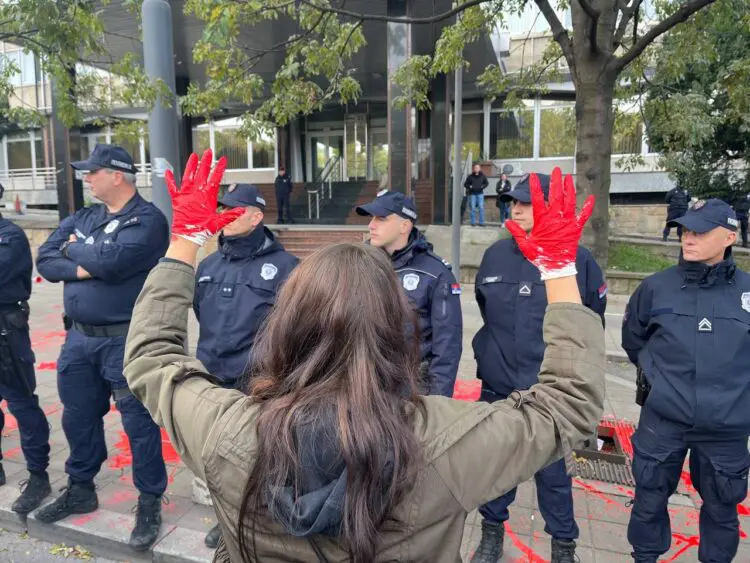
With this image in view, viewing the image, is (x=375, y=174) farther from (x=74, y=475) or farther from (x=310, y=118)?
(x=74, y=475)

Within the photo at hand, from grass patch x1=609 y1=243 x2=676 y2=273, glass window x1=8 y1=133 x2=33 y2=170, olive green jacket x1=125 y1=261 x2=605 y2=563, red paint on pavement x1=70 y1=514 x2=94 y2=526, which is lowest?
red paint on pavement x1=70 y1=514 x2=94 y2=526

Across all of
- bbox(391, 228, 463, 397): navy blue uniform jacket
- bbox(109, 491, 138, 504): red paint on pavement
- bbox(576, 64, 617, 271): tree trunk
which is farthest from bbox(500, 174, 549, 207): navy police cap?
bbox(109, 491, 138, 504): red paint on pavement

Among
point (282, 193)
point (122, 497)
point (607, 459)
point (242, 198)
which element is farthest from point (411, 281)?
point (282, 193)

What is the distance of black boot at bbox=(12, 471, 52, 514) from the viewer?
10.4 ft

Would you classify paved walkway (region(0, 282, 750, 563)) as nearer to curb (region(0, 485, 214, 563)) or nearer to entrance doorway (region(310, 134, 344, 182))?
curb (region(0, 485, 214, 563))

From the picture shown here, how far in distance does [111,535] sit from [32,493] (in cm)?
72

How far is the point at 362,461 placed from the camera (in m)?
0.97

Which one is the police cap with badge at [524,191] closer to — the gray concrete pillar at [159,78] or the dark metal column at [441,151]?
the gray concrete pillar at [159,78]

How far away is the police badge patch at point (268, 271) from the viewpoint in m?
2.89

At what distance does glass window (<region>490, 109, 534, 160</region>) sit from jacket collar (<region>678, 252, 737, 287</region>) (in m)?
17.0

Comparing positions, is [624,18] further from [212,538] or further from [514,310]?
[212,538]

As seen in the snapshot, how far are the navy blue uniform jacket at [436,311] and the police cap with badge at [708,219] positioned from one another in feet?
3.80

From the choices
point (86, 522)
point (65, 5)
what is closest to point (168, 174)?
point (86, 522)

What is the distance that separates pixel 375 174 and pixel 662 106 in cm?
1445
